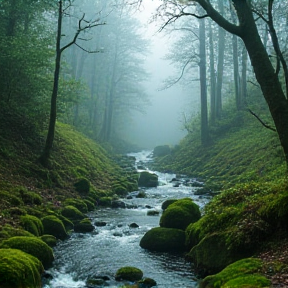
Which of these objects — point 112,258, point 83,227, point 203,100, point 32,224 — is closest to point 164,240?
point 112,258

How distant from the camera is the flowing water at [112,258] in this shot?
7.43 meters

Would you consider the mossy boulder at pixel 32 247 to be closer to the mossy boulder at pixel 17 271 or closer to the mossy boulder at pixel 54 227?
the mossy boulder at pixel 17 271

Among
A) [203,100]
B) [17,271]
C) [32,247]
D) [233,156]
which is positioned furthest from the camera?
[203,100]

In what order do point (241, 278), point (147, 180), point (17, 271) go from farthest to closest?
point (147, 180) < point (17, 271) < point (241, 278)

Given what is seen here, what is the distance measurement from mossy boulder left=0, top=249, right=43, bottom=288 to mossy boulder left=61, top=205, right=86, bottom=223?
5151mm

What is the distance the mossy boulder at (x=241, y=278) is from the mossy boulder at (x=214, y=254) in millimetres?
782

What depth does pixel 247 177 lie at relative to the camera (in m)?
14.9

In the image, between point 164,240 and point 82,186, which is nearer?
point 164,240

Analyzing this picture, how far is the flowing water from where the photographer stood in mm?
7426

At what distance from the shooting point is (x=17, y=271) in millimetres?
5969

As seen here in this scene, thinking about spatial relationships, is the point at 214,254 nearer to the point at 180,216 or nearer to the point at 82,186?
the point at 180,216

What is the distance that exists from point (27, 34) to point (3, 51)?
228 cm

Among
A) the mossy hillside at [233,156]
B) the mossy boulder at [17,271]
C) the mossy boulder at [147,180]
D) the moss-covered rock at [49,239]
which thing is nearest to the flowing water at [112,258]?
the moss-covered rock at [49,239]

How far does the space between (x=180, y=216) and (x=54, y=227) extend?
12.2ft
